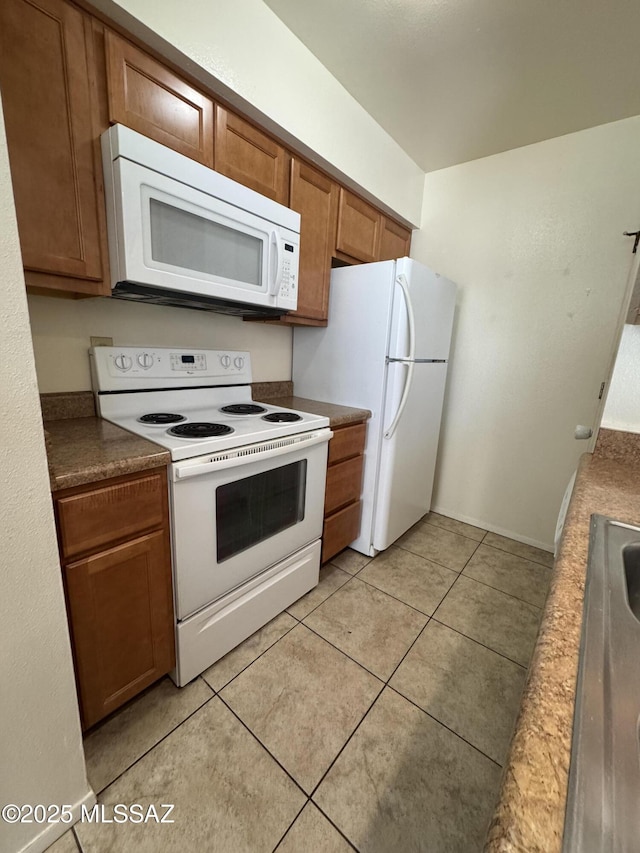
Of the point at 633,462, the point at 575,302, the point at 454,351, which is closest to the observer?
the point at 633,462

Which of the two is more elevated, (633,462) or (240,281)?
(240,281)

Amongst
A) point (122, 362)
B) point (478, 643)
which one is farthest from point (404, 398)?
point (122, 362)

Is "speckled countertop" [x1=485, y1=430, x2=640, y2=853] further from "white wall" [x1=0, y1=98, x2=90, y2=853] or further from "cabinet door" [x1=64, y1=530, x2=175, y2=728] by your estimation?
"cabinet door" [x1=64, y1=530, x2=175, y2=728]

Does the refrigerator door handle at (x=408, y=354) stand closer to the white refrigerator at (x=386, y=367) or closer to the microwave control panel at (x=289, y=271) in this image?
the white refrigerator at (x=386, y=367)

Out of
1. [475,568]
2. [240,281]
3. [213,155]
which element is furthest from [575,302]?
[213,155]

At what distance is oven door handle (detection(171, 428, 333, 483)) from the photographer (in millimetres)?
1090

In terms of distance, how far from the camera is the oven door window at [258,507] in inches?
50.9

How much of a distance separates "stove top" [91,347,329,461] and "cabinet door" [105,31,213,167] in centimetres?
77

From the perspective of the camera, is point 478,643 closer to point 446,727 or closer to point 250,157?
point 446,727

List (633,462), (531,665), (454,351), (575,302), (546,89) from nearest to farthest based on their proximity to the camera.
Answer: (531,665)
(633,462)
(546,89)
(575,302)
(454,351)

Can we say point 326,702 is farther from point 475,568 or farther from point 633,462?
point 633,462

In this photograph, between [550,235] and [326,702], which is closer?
[326,702]

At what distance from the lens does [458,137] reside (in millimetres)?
2043

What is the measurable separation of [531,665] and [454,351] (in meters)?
2.31
